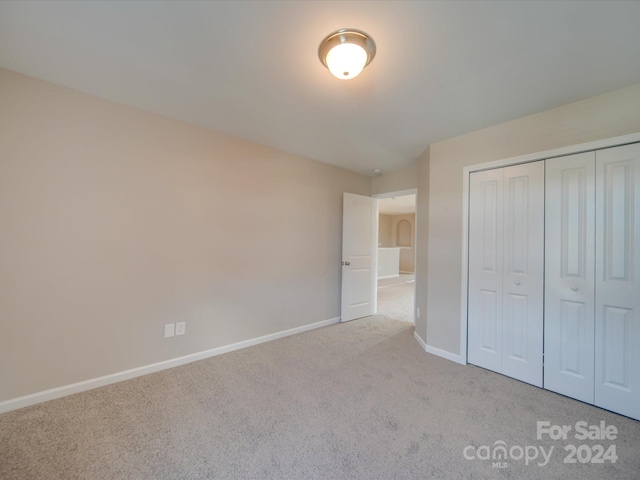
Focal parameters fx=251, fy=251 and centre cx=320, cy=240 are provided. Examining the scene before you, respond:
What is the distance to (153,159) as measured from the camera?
2.37 meters

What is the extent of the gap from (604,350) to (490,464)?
4.54 ft

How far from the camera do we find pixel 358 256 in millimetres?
4051

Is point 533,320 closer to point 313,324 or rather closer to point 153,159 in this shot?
point 313,324

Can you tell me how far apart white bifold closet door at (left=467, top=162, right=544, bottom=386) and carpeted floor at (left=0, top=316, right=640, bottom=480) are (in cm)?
24

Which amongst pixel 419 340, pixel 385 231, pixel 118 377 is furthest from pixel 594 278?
pixel 385 231

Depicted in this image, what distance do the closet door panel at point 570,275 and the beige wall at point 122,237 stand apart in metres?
2.70

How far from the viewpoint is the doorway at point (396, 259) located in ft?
15.5

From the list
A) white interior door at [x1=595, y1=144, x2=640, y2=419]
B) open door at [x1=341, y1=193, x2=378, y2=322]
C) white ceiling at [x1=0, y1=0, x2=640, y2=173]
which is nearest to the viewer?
white ceiling at [x1=0, y1=0, x2=640, y2=173]

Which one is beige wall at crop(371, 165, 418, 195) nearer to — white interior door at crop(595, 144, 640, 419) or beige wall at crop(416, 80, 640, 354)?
beige wall at crop(416, 80, 640, 354)

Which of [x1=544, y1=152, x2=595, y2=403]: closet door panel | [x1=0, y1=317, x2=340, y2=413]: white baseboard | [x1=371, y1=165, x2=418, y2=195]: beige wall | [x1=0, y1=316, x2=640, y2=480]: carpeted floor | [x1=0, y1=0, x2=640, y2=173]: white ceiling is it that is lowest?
[x1=0, y1=316, x2=640, y2=480]: carpeted floor

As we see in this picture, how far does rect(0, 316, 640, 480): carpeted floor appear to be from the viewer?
140cm

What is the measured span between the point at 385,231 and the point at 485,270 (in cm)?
871

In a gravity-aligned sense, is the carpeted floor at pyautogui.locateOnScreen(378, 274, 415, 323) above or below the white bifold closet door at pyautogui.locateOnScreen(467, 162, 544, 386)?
below

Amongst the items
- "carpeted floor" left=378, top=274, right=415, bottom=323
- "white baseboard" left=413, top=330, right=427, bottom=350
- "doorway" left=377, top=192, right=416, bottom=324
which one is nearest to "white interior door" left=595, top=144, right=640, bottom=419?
"white baseboard" left=413, top=330, right=427, bottom=350
